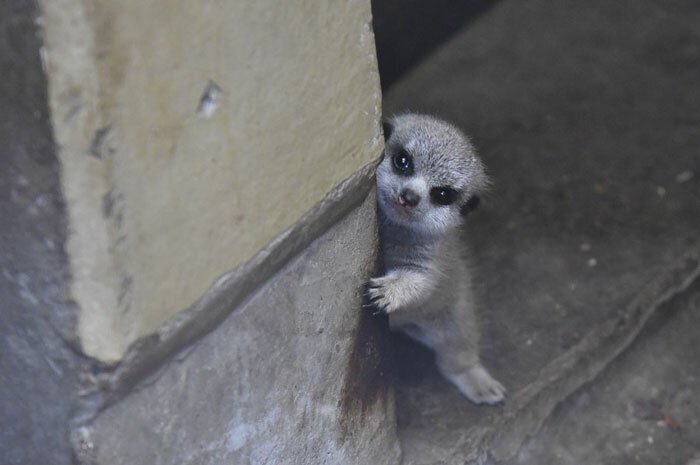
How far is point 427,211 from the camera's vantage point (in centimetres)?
290

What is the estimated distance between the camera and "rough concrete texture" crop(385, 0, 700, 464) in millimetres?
3264

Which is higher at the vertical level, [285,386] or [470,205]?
Result: [285,386]

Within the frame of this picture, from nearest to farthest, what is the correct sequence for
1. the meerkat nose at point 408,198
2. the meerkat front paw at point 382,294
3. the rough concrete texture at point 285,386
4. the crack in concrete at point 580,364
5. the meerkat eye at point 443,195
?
1. the rough concrete texture at point 285,386
2. the meerkat front paw at point 382,294
3. the meerkat nose at point 408,198
4. the meerkat eye at point 443,195
5. the crack in concrete at point 580,364

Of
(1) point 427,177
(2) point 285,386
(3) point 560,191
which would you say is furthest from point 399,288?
(3) point 560,191

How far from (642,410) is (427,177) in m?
1.14

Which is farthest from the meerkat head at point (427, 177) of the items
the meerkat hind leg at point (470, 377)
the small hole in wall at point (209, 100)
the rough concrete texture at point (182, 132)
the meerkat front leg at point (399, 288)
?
the small hole in wall at point (209, 100)

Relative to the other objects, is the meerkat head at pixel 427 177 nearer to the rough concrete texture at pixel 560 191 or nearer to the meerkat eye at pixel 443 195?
the meerkat eye at pixel 443 195

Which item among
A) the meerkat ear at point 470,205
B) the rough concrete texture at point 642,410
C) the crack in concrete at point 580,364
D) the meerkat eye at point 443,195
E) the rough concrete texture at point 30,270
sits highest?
the rough concrete texture at point 30,270

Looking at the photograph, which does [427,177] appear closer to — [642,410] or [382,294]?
[382,294]

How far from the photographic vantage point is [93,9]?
146 cm

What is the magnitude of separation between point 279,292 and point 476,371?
1188mm

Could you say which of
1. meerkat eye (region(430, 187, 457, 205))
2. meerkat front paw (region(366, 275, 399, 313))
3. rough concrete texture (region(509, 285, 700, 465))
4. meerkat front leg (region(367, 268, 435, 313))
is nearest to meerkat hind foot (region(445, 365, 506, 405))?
rough concrete texture (region(509, 285, 700, 465))

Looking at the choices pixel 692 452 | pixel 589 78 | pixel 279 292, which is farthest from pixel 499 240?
pixel 279 292

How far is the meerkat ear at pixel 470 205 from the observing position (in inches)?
118
